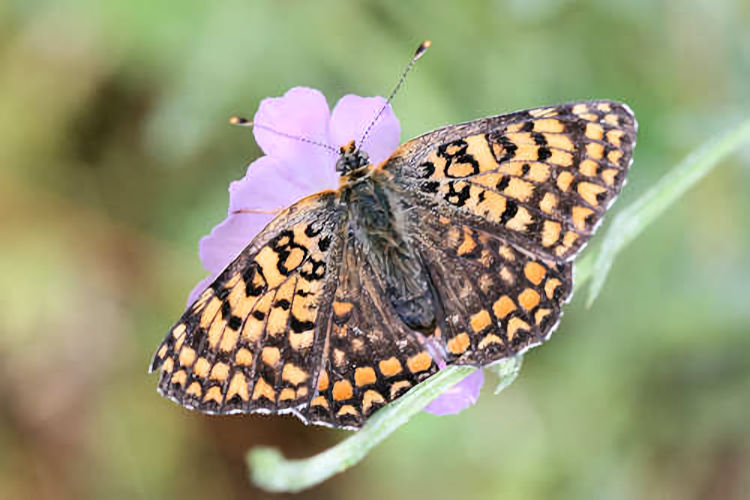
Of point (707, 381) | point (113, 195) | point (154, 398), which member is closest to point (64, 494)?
point (154, 398)

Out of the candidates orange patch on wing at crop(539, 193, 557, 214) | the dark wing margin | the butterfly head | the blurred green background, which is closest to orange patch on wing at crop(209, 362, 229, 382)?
the dark wing margin

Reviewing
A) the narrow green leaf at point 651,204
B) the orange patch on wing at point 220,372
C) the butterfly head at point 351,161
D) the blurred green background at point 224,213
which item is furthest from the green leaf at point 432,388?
the blurred green background at point 224,213

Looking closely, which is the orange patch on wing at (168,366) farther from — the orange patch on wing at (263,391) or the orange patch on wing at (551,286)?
the orange patch on wing at (551,286)

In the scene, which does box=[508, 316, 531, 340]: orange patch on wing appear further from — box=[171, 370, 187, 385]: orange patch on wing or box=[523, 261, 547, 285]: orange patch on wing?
box=[171, 370, 187, 385]: orange patch on wing

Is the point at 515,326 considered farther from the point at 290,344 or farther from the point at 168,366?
the point at 168,366

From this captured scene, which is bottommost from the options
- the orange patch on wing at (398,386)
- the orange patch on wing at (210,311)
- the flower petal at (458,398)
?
the flower petal at (458,398)

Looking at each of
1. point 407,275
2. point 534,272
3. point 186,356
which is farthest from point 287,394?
point 534,272
